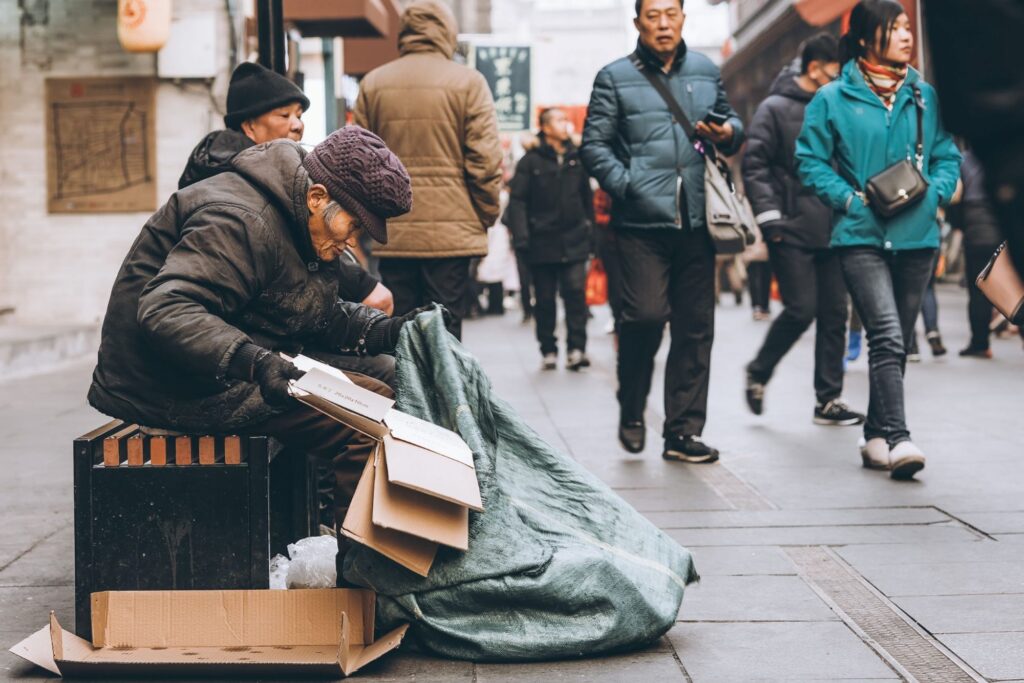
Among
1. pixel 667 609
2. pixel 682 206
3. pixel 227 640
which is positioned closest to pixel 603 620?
pixel 667 609

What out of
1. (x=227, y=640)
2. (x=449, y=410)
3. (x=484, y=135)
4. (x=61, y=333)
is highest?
(x=484, y=135)

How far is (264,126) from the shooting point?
5645 mm

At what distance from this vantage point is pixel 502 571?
371cm

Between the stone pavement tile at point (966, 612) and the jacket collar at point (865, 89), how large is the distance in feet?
9.07

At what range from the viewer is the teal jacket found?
6430 millimetres

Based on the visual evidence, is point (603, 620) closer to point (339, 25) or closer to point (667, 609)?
point (667, 609)

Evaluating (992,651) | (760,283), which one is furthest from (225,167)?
(760,283)

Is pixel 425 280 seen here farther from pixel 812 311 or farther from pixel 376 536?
pixel 376 536

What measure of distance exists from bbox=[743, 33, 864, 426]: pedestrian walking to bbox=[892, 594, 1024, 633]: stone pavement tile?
12.1 feet

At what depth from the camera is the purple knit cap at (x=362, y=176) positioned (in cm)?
387

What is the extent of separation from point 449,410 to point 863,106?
3281 millimetres

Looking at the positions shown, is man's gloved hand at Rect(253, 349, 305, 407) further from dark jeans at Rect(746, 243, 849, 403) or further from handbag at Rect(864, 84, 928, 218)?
dark jeans at Rect(746, 243, 849, 403)

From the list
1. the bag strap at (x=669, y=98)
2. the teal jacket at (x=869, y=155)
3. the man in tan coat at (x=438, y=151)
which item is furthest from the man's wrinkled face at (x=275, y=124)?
the teal jacket at (x=869, y=155)

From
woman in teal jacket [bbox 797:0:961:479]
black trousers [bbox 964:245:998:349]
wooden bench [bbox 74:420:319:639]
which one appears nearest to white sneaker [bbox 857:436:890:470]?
woman in teal jacket [bbox 797:0:961:479]
